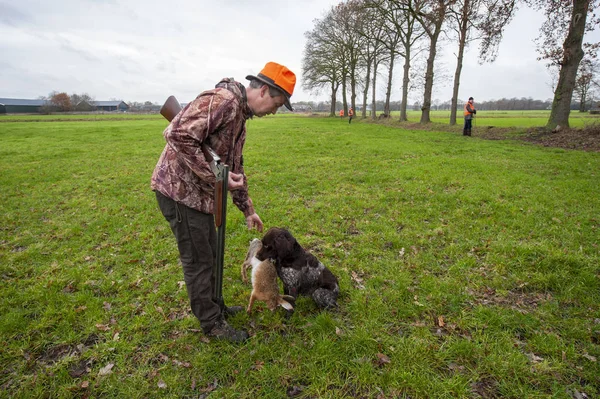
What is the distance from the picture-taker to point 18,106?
9144 centimetres

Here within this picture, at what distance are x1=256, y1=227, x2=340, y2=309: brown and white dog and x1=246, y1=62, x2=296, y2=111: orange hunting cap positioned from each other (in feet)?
5.88

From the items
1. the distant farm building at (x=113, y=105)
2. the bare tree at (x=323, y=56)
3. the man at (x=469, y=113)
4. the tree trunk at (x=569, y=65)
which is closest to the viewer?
the tree trunk at (x=569, y=65)

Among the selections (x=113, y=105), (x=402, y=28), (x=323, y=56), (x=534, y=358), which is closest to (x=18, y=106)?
(x=113, y=105)

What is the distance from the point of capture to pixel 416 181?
918 centimetres

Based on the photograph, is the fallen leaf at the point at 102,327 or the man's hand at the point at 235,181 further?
the fallen leaf at the point at 102,327

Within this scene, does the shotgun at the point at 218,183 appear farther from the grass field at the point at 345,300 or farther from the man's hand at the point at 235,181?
the grass field at the point at 345,300

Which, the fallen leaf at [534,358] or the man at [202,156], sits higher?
the man at [202,156]

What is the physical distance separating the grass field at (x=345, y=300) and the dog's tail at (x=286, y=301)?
0.75ft

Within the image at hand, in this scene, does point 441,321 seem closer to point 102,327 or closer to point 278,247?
point 278,247

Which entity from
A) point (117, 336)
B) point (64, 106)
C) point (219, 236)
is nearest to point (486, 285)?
point (219, 236)

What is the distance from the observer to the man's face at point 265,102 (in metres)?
2.75

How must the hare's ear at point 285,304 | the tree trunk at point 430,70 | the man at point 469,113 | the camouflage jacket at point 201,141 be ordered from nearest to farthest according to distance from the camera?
the camouflage jacket at point 201,141 < the hare's ear at point 285,304 < the man at point 469,113 < the tree trunk at point 430,70

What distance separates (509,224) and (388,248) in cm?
283

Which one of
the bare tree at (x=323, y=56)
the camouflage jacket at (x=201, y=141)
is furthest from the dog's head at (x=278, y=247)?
the bare tree at (x=323, y=56)
